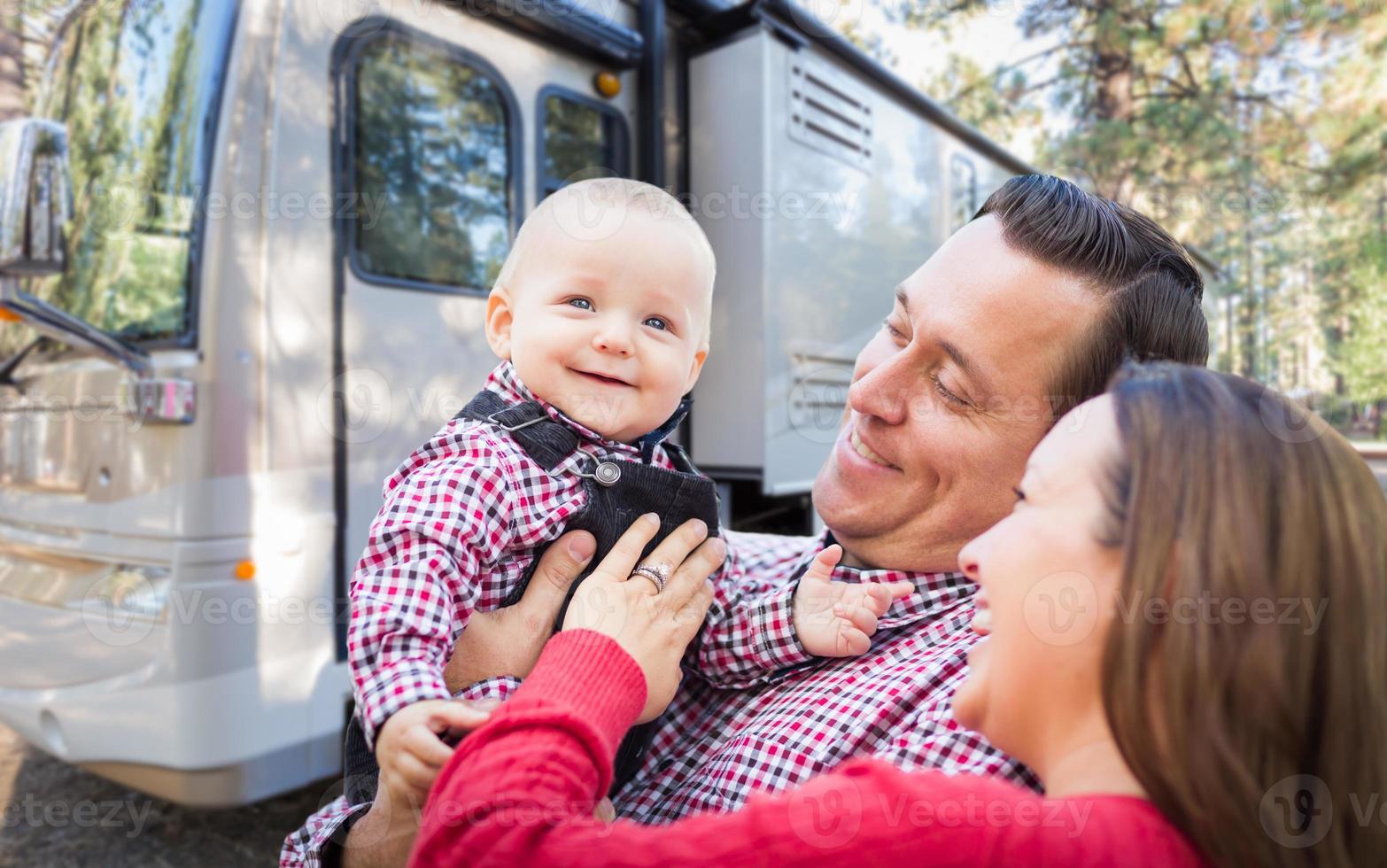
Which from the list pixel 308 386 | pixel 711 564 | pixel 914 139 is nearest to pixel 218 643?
pixel 308 386

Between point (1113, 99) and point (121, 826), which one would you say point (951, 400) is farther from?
point (1113, 99)

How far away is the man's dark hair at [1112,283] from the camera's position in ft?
4.71

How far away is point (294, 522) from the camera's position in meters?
2.67

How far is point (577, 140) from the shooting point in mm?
3512

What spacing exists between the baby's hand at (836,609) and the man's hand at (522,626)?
0.36 metres

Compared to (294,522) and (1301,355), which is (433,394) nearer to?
(294,522)

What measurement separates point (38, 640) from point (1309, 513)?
11.2 feet

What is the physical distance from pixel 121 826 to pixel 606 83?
3401mm

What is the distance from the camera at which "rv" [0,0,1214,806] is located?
2.54m

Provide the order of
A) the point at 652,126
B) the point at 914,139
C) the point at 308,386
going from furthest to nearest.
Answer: the point at 914,139 < the point at 652,126 < the point at 308,386

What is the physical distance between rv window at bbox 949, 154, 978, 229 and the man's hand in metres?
4.76

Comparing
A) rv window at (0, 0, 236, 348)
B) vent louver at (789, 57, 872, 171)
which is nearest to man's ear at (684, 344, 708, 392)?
rv window at (0, 0, 236, 348)

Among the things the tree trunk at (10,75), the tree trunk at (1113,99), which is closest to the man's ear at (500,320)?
the tree trunk at (10,75)

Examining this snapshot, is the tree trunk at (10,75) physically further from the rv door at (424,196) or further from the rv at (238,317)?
the rv door at (424,196)
